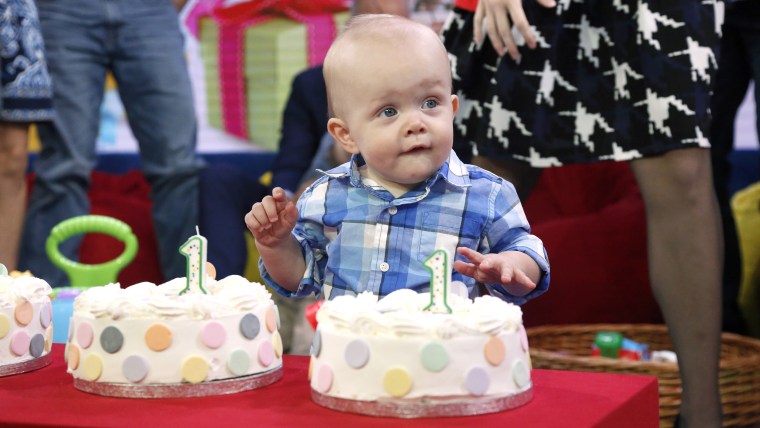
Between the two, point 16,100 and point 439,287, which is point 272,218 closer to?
point 439,287

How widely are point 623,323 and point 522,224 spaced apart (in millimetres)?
1398

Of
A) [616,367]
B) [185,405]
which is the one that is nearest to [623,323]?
[616,367]

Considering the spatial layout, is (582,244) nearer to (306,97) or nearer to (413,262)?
(306,97)

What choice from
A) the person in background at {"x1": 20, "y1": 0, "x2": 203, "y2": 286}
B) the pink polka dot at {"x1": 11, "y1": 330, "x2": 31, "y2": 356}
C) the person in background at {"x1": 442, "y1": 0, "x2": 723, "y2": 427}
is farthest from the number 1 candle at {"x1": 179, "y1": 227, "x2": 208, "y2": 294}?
the person in background at {"x1": 20, "y1": 0, "x2": 203, "y2": 286}

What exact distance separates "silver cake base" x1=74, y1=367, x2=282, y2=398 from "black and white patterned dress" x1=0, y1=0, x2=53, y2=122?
1.46 meters

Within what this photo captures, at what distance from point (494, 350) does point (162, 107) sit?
193cm

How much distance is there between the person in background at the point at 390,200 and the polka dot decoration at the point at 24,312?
0.93 ft

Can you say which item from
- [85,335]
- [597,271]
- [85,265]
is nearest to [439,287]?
[85,335]

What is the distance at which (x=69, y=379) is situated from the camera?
129 centimetres

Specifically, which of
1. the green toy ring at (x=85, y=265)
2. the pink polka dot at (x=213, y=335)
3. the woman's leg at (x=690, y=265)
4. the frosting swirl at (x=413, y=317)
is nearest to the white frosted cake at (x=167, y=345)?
the pink polka dot at (x=213, y=335)

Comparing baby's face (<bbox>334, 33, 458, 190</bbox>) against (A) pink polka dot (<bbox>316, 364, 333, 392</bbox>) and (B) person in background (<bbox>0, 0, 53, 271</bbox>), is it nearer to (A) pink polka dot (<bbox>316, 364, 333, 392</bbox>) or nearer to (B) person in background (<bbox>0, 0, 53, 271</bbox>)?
(A) pink polka dot (<bbox>316, 364, 333, 392</bbox>)

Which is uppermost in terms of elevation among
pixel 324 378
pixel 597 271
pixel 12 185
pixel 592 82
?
pixel 592 82

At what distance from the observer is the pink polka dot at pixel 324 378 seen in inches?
43.0

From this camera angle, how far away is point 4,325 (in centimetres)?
132
